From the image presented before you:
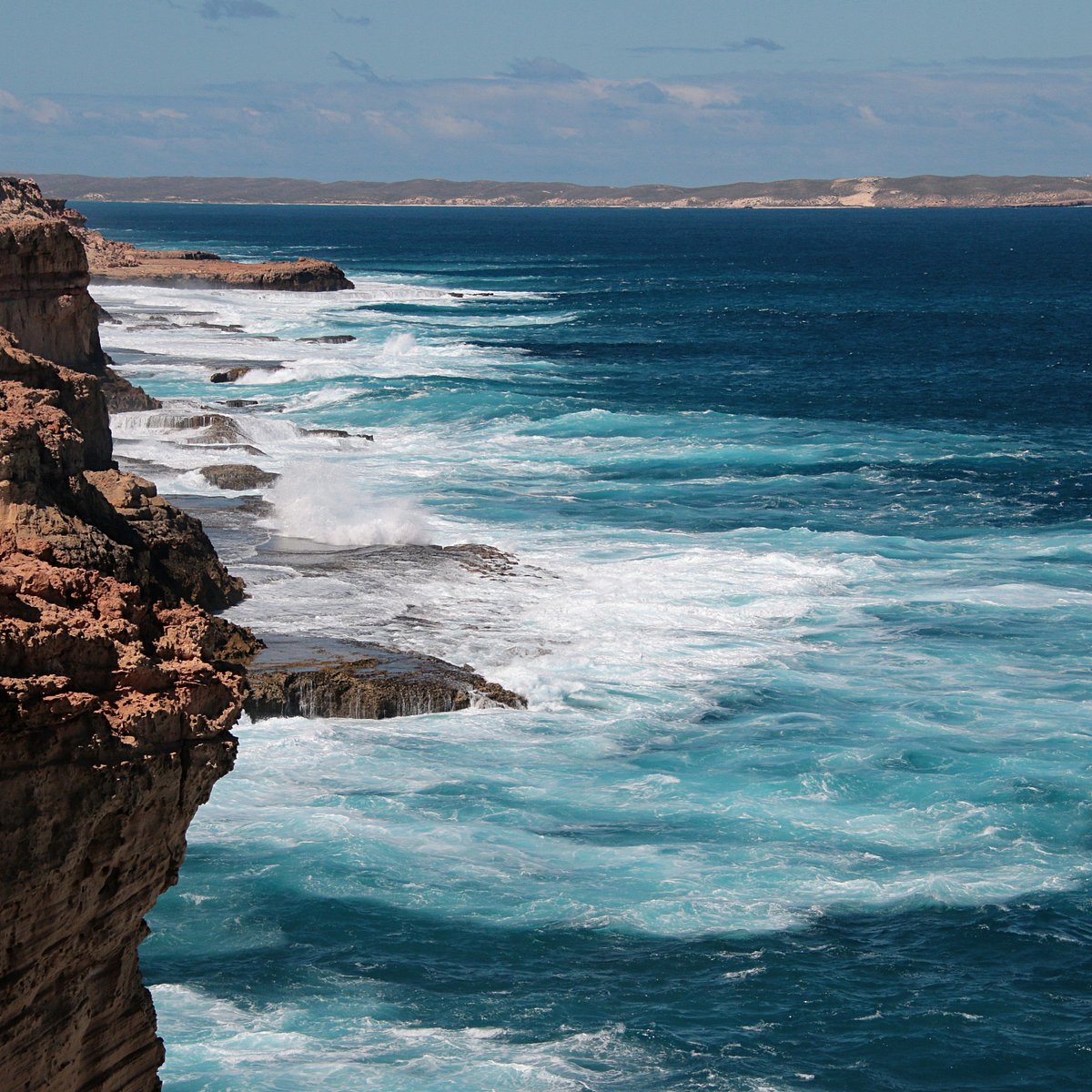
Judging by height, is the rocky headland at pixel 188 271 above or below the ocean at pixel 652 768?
above

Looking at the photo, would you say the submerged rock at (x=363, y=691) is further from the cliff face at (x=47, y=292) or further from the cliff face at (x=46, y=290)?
the cliff face at (x=46, y=290)

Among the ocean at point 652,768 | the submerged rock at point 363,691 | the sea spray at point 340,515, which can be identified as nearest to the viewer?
the ocean at point 652,768

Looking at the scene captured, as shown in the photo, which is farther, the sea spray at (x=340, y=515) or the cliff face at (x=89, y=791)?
the sea spray at (x=340, y=515)

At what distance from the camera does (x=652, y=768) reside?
1989cm

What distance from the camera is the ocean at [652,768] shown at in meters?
13.8

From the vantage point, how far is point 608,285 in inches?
4281

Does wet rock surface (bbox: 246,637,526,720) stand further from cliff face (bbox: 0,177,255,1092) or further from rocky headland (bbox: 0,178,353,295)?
rocky headland (bbox: 0,178,353,295)

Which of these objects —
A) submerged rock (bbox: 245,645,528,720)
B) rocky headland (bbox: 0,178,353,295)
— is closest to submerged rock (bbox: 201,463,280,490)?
submerged rock (bbox: 245,645,528,720)

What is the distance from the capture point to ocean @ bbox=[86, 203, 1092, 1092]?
45.2 ft

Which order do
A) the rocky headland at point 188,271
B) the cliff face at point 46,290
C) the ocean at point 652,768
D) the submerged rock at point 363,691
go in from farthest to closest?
the rocky headland at point 188,271 → the cliff face at point 46,290 → the submerged rock at point 363,691 → the ocean at point 652,768

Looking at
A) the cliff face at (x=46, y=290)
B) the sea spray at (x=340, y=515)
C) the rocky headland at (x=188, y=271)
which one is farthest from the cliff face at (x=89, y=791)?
the rocky headland at (x=188, y=271)

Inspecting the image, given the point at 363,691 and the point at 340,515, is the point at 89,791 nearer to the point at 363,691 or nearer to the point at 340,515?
the point at 363,691

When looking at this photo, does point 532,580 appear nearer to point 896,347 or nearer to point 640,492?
point 640,492

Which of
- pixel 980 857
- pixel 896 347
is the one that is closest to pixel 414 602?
pixel 980 857
